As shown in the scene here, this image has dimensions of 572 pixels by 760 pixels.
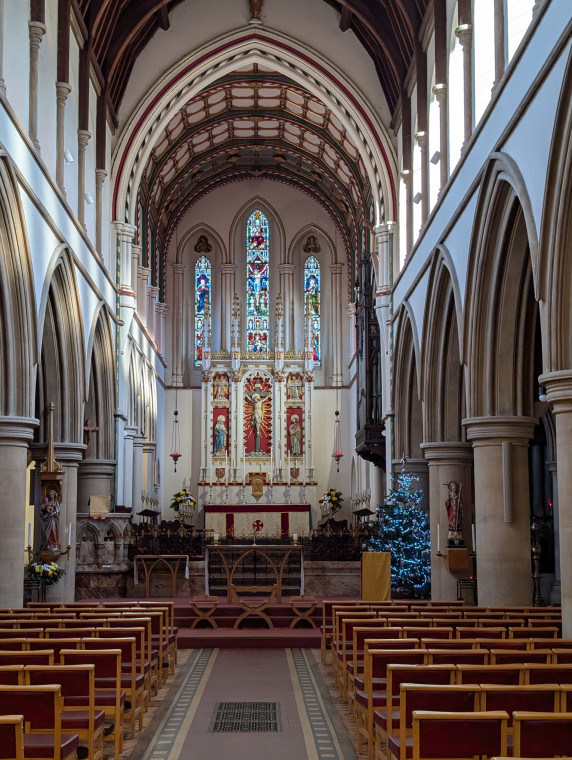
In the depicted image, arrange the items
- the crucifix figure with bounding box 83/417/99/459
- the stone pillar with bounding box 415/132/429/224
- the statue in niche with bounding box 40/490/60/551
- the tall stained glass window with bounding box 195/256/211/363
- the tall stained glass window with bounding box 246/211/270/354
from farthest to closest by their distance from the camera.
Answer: the tall stained glass window with bounding box 246/211/270/354
the tall stained glass window with bounding box 195/256/211/363
the crucifix figure with bounding box 83/417/99/459
the stone pillar with bounding box 415/132/429/224
the statue in niche with bounding box 40/490/60/551

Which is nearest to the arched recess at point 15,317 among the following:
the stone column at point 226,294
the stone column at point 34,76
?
the stone column at point 34,76

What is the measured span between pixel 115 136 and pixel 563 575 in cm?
1688

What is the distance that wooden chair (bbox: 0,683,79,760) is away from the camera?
5523 mm

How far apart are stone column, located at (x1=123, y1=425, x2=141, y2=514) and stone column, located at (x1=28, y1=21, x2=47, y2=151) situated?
34.2 ft

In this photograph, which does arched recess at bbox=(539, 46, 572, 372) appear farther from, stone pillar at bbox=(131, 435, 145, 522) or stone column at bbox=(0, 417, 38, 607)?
stone pillar at bbox=(131, 435, 145, 522)

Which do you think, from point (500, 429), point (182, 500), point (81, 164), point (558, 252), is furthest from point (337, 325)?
point (558, 252)

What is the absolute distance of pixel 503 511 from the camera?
1361 cm

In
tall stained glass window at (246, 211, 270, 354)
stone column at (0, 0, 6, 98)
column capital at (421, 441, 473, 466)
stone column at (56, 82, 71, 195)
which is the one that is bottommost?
column capital at (421, 441, 473, 466)

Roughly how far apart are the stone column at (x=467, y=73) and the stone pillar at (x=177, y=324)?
20.7 m

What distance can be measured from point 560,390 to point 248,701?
4.52 m

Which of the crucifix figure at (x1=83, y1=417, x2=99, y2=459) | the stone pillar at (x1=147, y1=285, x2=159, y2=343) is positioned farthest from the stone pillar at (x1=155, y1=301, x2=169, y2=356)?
the crucifix figure at (x1=83, y1=417, x2=99, y2=459)

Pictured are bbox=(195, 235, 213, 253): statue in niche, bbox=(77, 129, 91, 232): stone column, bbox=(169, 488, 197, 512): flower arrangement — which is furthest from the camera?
bbox=(195, 235, 213, 253): statue in niche

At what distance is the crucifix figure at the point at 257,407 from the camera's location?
3325 centimetres

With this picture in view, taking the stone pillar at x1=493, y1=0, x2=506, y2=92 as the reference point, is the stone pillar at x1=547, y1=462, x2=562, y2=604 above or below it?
below
